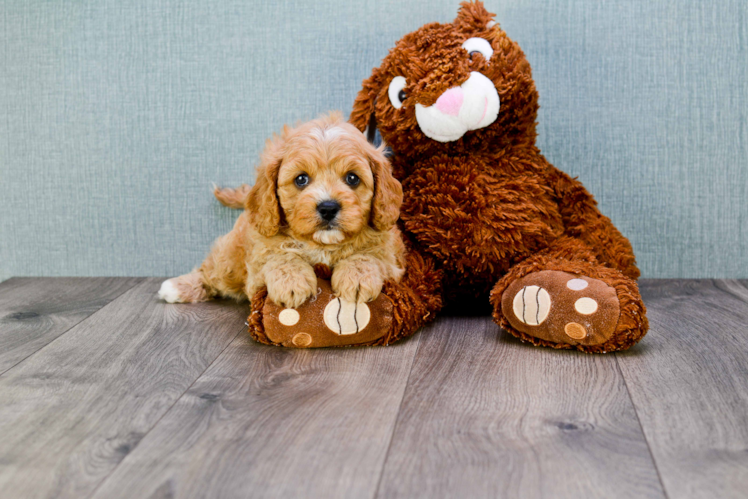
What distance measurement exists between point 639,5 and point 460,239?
1.08 metres

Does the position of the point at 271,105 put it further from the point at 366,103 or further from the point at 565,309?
the point at 565,309

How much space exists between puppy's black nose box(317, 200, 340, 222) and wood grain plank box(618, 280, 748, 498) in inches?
29.5

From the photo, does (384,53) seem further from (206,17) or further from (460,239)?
(460,239)

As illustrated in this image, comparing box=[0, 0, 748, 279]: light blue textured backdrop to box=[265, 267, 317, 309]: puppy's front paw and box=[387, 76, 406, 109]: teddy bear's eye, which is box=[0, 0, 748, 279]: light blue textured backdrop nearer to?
box=[387, 76, 406, 109]: teddy bear's eye

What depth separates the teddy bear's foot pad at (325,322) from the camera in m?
1.65

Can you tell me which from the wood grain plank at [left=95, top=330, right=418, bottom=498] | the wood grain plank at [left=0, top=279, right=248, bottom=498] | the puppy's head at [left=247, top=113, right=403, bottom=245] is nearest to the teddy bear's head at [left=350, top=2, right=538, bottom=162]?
the puppy's head at [left=247, top=113, right=403, bottom=245]

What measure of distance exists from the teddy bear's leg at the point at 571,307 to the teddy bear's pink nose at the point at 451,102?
1.52 feet

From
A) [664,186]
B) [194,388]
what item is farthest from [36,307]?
[664,186]

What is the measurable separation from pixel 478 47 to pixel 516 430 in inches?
43.6

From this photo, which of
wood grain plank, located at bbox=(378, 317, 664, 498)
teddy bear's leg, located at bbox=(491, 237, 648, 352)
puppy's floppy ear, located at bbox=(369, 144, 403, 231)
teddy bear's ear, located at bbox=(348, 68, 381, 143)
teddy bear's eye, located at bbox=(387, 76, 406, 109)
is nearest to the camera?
wood grain plank, located at bbox=(378, 317, 664, 498)

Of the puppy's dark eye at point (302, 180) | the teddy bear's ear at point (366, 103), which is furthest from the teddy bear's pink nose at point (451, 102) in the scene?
the puppy's dark eye at point (302, 180)

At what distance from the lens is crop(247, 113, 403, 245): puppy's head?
161cm

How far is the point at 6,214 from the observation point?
2514 millimetres

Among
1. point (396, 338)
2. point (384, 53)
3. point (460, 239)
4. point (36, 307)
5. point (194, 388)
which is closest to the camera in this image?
point (194, 388)
